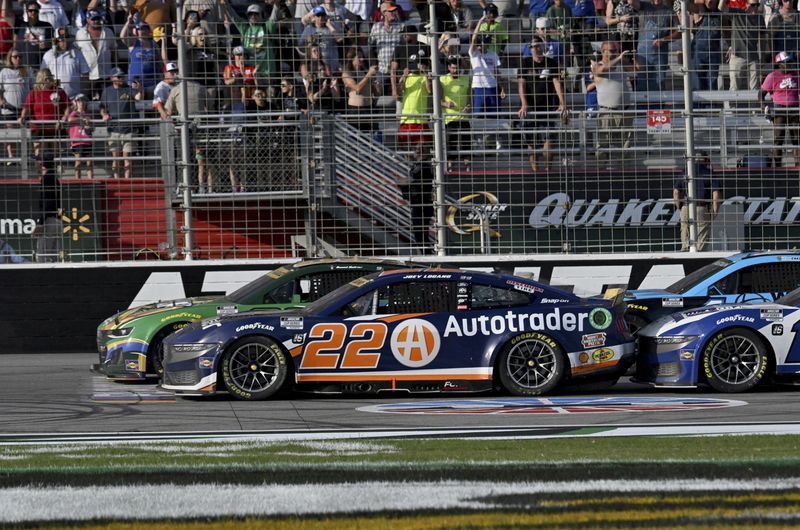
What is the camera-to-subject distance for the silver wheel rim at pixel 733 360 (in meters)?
11.2

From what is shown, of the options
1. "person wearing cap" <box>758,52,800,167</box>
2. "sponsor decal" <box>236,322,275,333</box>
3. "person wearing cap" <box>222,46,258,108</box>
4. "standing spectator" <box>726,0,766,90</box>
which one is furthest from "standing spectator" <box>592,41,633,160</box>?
Answer: "sponsor decal" <box>236,322,275,333</box>

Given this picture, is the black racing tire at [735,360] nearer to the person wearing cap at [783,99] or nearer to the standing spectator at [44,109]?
the person wearing cap at [783,99]

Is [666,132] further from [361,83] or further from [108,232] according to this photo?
[108,232]

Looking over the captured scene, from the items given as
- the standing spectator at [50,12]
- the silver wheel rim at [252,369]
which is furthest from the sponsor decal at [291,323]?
the standing spectator at [50,12]

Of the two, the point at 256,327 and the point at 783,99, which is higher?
the point at 783,99

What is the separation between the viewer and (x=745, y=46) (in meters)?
16.4

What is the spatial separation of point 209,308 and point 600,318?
4115 millimetres

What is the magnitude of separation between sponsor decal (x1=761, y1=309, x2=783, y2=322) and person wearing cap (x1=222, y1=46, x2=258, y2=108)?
7.60m

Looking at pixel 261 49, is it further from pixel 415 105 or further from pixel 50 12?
pixel 50 12

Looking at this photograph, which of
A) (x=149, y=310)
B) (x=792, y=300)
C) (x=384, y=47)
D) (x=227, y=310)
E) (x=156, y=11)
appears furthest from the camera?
(x=156, y=11)

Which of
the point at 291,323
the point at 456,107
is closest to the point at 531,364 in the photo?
the point at 291,323

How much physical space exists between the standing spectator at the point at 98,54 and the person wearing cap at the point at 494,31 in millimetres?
4636

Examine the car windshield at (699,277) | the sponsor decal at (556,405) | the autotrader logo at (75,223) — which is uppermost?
the autotrader logo at (75,223)

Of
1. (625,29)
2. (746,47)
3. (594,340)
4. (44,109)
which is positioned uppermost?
(625,29)
